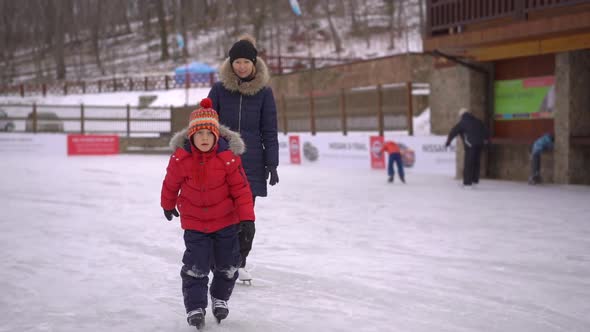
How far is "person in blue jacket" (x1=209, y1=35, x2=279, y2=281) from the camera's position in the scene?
4.50 m

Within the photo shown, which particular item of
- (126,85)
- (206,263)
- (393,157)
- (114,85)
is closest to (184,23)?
(126,85)

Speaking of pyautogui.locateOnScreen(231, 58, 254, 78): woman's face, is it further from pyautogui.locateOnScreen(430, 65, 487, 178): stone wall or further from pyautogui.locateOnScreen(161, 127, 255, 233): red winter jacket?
pyautogui.locateOnScreen(430, 65, 487, 178): stone wall

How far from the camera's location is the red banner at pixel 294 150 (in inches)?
865

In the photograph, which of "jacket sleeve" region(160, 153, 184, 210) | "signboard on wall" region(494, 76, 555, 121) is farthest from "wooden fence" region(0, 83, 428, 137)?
"jacket sleeve" region(160, 153, 184, 210)

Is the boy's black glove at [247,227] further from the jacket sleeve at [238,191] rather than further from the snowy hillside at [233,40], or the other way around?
the snowy hillside at [233,40]

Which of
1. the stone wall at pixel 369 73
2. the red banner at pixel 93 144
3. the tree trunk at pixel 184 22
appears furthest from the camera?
the tree trunk at pixel 184 22

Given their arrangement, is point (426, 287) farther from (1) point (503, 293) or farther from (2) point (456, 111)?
(2) point (456, 111)

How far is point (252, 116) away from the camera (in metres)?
4.59

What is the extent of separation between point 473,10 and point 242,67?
1036 centimetres

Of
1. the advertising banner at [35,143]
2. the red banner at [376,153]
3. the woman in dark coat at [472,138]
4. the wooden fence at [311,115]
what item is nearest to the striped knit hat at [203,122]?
the woman in dark coat at [472,138]

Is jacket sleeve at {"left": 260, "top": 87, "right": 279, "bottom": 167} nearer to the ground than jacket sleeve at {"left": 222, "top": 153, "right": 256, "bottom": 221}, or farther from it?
farther from it

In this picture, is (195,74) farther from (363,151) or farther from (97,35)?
(97,35)

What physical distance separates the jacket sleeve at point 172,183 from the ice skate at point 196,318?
23.1 inches

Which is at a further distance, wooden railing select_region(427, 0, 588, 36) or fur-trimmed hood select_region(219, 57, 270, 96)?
wooden railing select_region(427, 0, 588, 36)
